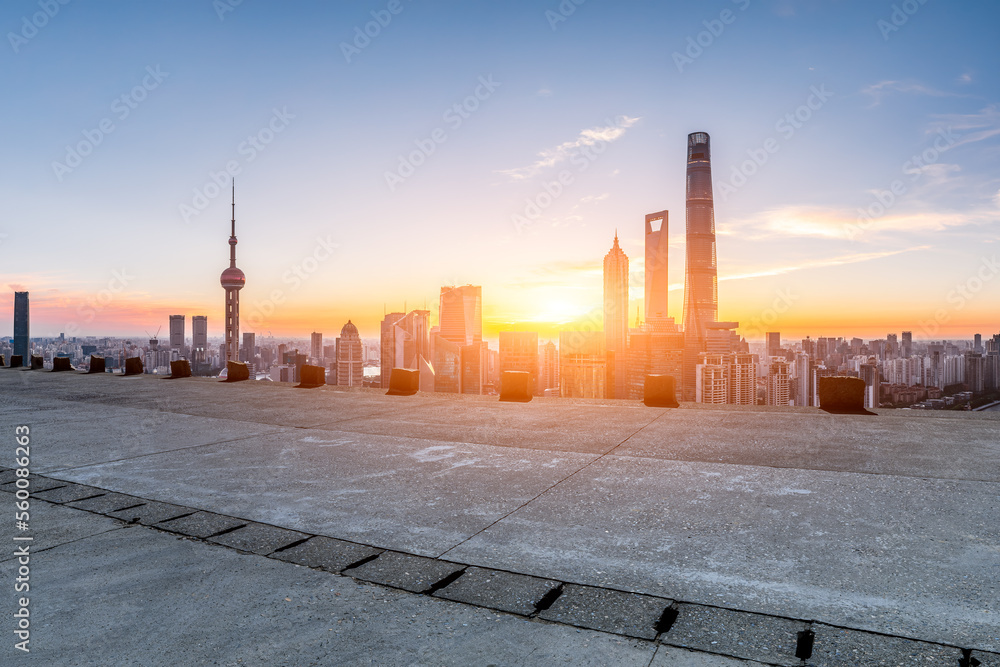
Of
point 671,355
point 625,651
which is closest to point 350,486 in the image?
point 625,651

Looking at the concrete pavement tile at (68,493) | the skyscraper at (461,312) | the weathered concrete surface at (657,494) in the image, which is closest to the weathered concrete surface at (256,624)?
the weathered concrete surface at (657,494)

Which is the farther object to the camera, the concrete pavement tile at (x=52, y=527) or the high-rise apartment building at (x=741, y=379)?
the high-rise apartment building at (x=741, y=379)

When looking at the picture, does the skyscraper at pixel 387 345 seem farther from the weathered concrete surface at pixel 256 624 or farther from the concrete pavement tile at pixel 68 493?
the weathered concrete surface at pixel 256 624

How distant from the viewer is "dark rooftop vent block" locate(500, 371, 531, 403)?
35.2ft

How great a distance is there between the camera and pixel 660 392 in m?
9.62

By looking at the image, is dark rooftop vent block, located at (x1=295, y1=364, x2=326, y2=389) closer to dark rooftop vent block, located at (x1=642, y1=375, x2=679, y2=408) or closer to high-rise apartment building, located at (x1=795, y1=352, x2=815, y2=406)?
dark rooftop vent block, located at (x1=642, y1=375, x2=679, y2=408)

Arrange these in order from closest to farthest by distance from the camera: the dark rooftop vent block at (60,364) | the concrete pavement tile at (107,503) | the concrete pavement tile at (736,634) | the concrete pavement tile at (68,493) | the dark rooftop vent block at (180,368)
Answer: the concrete pavement tile at (736,634), the concrete pavement tile at (107,503), the concrete pavement tile at (68,493), the dark rooftop vent block at (180,368), the dark rooftop vent block at (60,364)

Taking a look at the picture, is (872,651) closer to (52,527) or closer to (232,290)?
(52,527)

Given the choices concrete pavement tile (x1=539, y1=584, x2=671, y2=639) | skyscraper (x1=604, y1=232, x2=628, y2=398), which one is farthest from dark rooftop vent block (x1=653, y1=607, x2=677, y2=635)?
skyscraper (x1=604, y1=232, x2=628, y2=398)

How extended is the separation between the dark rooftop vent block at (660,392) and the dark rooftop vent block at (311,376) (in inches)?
307

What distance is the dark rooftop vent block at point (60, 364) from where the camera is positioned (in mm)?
20078

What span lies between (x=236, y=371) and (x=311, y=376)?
3.40 metres

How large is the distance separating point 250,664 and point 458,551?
131 cm

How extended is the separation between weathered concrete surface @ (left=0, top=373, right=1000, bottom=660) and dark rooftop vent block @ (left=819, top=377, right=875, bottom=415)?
541 mm
